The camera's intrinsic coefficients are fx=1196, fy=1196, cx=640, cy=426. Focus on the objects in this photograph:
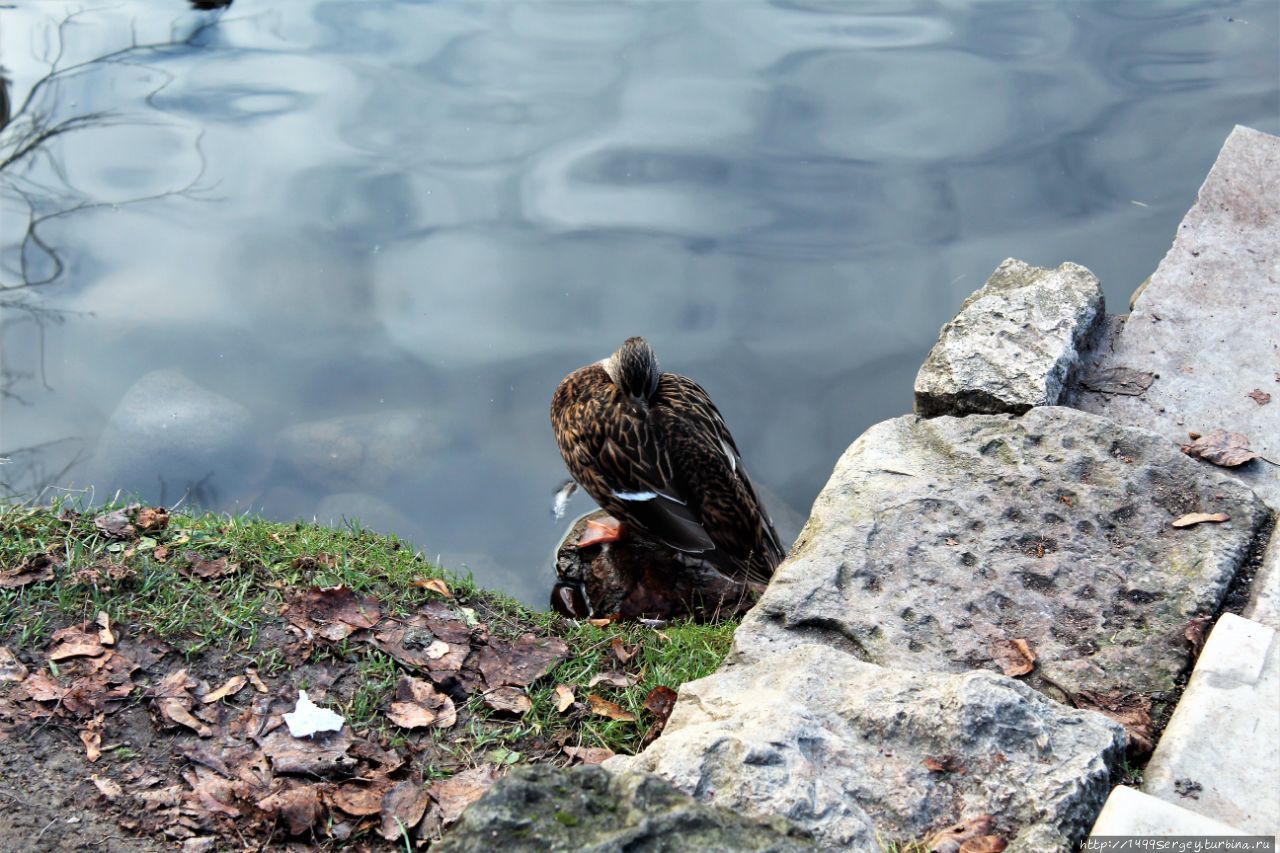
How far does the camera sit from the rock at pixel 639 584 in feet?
18.7

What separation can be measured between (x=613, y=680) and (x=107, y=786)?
166 centimetres

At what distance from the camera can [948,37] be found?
29.8 ft

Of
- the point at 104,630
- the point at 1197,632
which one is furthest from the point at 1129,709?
the point at 104,630

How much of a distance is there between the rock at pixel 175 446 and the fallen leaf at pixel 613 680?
3.12m

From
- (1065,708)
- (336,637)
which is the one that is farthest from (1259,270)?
(336,637)

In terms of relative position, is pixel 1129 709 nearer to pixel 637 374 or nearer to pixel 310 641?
pixel 310 641

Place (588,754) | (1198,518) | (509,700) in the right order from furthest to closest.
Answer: (509,700), (1198,518), (588,754)

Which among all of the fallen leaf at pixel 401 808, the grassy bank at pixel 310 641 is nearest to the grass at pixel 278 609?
the grassy bank at pixel 310 641

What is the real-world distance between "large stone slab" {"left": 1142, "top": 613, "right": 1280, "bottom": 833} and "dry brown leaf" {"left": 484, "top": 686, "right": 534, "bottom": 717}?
1988mm

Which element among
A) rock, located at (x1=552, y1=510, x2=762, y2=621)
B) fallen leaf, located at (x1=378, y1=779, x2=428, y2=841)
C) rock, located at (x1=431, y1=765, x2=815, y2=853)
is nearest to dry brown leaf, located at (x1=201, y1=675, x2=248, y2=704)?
fallen leaf, located at (x1=378, y1=779, x2=428, y2=841)

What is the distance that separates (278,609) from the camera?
4.36 meters

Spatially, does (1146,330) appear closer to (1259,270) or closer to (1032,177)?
(1259,270)

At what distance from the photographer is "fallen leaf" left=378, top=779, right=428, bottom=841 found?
350 centimetres

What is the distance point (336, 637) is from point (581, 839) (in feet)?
7.20
